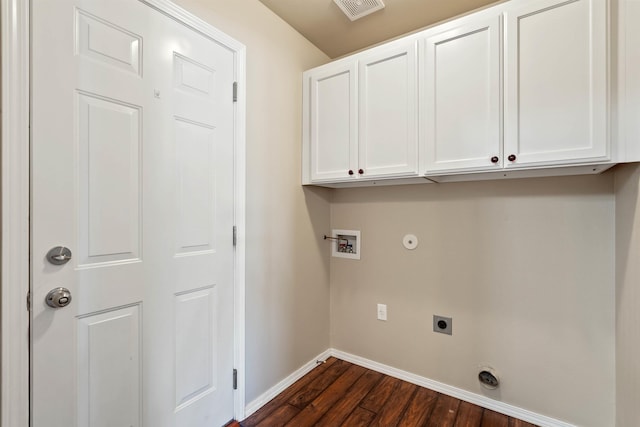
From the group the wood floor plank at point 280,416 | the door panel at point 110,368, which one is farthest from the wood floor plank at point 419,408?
the door panel at point 110,368

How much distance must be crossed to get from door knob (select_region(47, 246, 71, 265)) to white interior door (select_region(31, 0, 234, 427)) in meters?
0.02

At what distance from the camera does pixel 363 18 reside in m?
1.90

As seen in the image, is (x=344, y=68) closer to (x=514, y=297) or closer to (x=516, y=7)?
(x=516, y=7)

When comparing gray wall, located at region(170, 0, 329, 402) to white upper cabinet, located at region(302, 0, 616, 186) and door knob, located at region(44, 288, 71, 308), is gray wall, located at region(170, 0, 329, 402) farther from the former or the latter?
door knob, located at region(44, 288, 71, 308)

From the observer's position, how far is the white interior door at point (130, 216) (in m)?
1.00

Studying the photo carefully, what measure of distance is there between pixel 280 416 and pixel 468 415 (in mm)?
1122

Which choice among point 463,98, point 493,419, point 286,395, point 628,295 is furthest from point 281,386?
point 463,98

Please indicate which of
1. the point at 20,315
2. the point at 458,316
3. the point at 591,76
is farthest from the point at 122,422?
the point at 591,76

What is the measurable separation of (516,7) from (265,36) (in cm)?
136

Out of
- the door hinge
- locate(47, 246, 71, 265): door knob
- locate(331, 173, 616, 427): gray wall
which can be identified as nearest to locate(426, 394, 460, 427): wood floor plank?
locate(331, 173, 616, 427): gray wall

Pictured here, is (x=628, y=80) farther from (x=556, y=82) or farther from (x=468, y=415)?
(x=468, y=415)

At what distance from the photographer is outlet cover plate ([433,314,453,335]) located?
193 cm

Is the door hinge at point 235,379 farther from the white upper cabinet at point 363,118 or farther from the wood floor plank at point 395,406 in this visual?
the white upper cabinet at point 363,118

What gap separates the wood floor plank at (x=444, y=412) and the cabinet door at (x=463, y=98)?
4.75 feet
